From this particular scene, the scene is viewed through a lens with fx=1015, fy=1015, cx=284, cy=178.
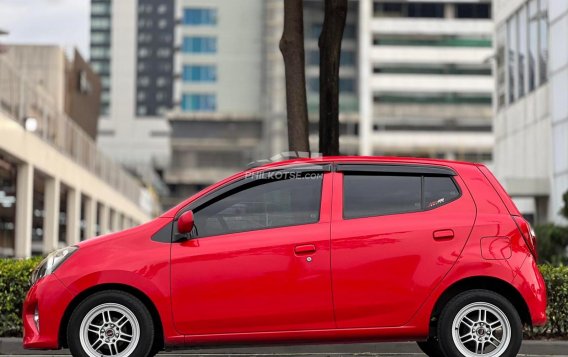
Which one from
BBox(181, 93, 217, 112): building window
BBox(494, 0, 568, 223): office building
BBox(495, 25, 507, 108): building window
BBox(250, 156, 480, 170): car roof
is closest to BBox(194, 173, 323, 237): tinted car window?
BBox(250, 156, 480, 170): car roof

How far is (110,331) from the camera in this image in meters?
7.98

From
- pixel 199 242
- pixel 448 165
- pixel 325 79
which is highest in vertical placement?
pixel 325 79

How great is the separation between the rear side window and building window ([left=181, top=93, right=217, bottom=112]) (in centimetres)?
9960

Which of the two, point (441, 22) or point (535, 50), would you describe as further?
point (441, 22)

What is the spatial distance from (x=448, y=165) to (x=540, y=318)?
4.80 ft

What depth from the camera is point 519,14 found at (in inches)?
1539

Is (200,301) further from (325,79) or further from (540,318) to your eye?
(325,79)

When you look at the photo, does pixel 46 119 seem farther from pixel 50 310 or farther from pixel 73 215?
pixel 50 310

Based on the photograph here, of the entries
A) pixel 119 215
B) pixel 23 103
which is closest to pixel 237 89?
pixel 119 215

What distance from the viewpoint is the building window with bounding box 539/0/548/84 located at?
3562cm

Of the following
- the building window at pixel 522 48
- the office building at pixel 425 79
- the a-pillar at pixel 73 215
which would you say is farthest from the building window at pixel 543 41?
the office building at pixel 425 79

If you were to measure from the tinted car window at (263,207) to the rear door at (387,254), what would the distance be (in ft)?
0.69

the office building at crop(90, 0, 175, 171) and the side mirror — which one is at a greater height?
the office building at crop(90, 0, 175, 171)

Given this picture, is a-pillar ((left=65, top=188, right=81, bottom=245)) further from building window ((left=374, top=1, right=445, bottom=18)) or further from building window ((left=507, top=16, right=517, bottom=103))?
building window ((left=374, top=1, right=445, bottom=18))
